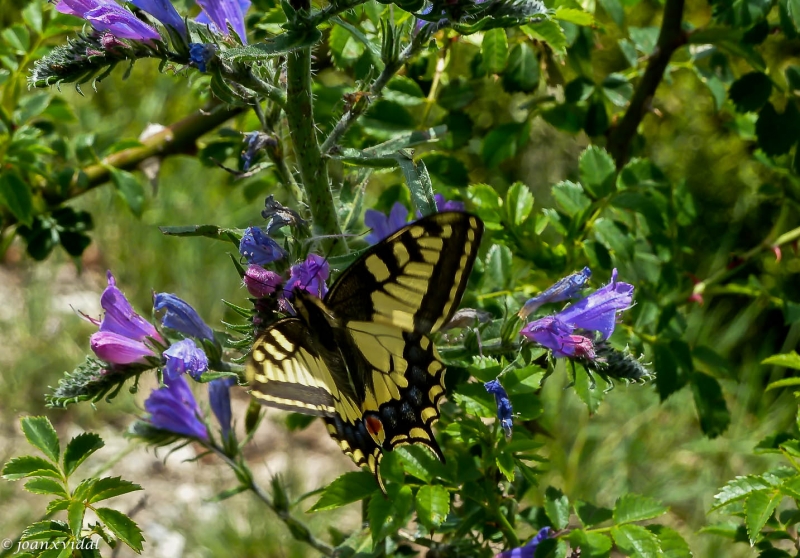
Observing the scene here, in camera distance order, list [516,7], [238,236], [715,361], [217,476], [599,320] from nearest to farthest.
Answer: [516,7] → [238,236] → [599,320] → [715,361] → [217,476]

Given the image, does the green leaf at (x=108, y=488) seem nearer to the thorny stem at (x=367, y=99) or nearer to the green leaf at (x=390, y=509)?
the green leaf at (x=390, y=509)

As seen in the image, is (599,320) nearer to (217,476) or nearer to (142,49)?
(142,49)

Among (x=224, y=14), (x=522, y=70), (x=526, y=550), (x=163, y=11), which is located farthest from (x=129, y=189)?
(x=526, y=550)

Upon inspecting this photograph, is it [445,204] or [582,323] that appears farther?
[445,204]

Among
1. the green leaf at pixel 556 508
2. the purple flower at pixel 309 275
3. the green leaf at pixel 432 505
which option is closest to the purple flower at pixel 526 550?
the green leaf at pixel 556 508

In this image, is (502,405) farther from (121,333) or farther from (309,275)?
(121,333)

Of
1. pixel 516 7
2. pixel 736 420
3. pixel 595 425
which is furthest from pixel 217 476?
pixel 516 7

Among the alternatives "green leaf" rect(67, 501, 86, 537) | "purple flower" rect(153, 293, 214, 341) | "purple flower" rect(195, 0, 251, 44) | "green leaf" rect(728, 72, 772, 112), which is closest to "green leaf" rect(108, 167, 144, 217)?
"purple flower" rect(153, 293, 214, 341)
